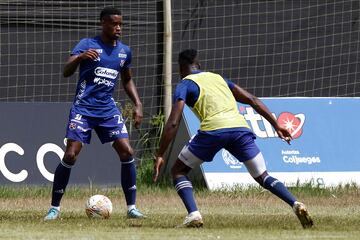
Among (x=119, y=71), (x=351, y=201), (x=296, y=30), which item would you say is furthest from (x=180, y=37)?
(x=119, y=71)

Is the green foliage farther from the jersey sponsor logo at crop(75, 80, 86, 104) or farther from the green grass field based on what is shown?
the jersey sponsor logo at crop(75, 80, 86, 104)

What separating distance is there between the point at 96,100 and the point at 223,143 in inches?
69.7

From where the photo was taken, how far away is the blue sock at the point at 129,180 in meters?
12.0

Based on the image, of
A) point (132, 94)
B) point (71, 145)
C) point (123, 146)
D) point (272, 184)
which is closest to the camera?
point (272, 184)

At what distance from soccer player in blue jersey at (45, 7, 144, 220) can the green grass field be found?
0.58 metres

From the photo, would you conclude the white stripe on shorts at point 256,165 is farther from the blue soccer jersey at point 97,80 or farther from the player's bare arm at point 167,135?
the blue soccer jersey at point 97,80

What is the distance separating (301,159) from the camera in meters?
16.1

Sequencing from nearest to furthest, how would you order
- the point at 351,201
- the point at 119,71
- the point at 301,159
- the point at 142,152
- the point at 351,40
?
the point at 119,71, the point at 351,201, the point at 301,159, the point at 142,152, the point at 351,40

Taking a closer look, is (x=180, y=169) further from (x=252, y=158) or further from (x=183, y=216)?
(x=183, y=216)

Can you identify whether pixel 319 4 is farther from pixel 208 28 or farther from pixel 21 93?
pixel 21 93

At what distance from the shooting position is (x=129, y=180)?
12117 millimetres

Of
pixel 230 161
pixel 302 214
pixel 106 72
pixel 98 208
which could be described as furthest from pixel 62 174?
pixel 230 161

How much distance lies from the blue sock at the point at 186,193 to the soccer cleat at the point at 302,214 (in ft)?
3.34

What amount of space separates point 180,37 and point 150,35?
536 millimetres
